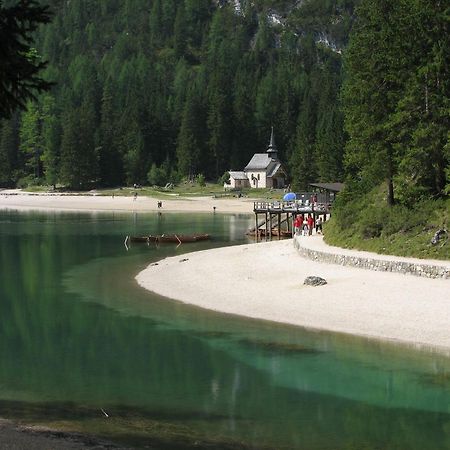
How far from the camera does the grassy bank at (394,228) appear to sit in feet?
119

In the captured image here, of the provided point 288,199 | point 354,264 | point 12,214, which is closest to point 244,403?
point 354,264

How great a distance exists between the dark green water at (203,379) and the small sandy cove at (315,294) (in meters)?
1.14

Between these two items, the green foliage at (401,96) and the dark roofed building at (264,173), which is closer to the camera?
the green foliage at (401,96)

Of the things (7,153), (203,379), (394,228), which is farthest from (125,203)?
(203,379)

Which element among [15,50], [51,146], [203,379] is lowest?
[203,379]

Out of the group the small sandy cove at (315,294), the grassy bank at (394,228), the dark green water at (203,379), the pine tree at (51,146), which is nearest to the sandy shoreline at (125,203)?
the pine tree at (51,146)

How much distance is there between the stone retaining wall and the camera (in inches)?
1230

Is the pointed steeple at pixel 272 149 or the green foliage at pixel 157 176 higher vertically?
the pointed steeple at pixel 272 149

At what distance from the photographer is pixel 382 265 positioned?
34094mm

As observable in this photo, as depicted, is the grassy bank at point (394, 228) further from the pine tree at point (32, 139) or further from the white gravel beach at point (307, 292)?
the pine tree at point (32, 139)

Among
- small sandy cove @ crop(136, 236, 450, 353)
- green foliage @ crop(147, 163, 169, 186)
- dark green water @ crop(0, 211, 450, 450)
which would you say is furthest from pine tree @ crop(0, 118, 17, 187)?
dark green water @ crop(0, 211, 450, 450)

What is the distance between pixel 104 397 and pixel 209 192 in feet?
367

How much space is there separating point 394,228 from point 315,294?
11.3m

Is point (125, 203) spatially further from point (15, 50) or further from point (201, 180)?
point (15, 50)
